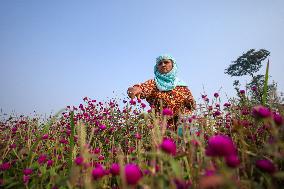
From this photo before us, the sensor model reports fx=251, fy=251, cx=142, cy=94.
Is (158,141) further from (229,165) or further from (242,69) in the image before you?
(242,69)

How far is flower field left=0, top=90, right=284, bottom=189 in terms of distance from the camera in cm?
93

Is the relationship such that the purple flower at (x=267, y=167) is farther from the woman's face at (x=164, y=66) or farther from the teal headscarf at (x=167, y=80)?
the woman's face at (x=164, y=66)

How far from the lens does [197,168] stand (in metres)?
1.35

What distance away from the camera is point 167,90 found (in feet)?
16.1

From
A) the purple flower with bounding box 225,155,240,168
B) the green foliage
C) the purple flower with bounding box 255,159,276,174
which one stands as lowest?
the purple flower with bounding box 255,159,276,174

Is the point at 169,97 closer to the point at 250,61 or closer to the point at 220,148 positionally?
the point at 220,148

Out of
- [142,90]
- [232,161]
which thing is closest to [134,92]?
[142,90]

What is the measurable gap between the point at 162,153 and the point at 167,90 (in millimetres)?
3800

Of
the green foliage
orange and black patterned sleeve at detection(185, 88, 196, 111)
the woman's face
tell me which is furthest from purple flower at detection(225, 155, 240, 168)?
the green foliage

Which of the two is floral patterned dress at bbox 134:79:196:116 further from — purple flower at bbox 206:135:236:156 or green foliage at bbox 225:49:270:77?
green foliage at bbox 225:49:270:77

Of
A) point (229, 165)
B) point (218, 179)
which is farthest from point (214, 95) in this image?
point (218, 179)

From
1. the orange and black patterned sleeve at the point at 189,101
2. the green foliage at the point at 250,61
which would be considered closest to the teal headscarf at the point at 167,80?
the orange and black patterned sleeve at the point at 189,101

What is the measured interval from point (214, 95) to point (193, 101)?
1.73 meters

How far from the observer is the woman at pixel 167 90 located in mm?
4746
